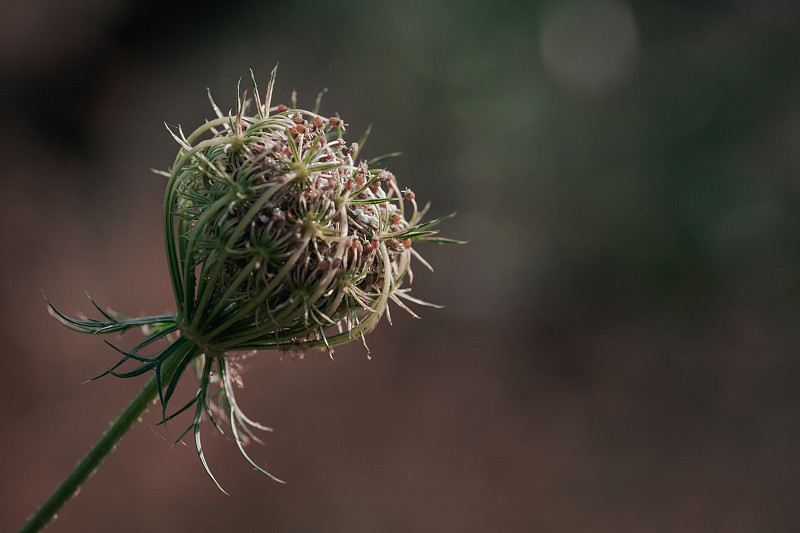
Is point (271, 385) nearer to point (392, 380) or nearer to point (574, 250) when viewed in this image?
point (392, 380)

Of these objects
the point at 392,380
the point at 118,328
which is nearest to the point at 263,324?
the point at 118,328

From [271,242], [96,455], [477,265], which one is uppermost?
[477,265]

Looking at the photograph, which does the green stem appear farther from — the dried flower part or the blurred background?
the blurred background

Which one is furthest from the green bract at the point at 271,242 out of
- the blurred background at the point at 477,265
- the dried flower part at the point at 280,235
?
the blurred background at the point at 477,265

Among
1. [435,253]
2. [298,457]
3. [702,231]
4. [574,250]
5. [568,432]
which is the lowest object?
[298,457]

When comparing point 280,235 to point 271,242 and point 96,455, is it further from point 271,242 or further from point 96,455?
point 96,455

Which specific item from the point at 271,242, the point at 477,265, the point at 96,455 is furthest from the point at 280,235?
the point at 477,265
